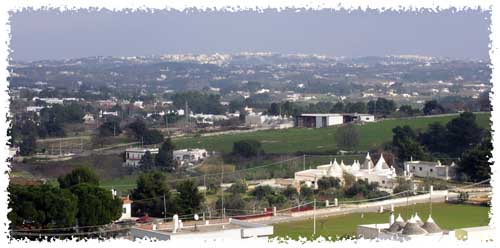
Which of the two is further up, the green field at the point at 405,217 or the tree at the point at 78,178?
the tree at the point at 78,178

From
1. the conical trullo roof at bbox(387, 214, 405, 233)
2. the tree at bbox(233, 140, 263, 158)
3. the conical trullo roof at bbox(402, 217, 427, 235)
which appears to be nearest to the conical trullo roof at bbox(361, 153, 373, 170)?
the tree at bbox(233, 140, 263, 158)

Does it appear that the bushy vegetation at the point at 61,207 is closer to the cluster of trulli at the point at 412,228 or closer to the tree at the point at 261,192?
the cluster of trulli at the point at 412,228

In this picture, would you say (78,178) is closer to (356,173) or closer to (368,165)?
(356,173)

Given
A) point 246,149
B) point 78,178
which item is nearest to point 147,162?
point 246,149

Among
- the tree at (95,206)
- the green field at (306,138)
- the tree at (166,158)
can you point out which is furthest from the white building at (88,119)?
the tree at (95,206)

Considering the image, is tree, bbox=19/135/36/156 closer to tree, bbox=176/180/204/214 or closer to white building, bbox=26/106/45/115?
white building, bbox=26/106/45/115

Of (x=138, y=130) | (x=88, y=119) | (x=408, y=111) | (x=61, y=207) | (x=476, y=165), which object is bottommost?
(x=476, y=165)

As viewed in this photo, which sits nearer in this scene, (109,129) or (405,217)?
(405,217)
